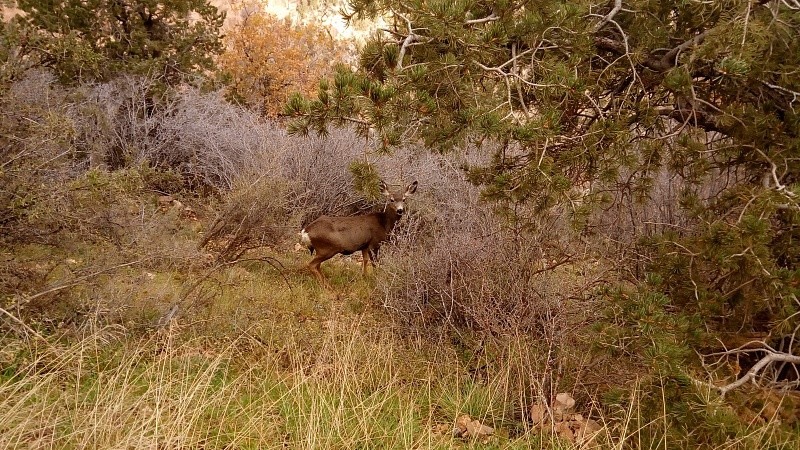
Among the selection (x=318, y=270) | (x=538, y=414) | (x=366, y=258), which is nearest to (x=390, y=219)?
(x=366, y=258)

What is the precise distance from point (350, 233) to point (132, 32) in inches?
297

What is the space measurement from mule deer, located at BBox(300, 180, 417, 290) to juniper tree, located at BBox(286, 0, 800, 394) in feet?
13.6

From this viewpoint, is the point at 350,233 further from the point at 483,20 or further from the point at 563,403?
the point at 483,20

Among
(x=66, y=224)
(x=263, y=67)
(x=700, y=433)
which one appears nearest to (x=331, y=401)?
(x=700, y=433)

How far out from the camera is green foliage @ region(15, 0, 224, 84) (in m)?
11.9

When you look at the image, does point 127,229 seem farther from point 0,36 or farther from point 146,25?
point 146,25

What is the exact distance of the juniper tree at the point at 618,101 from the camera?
122 inches

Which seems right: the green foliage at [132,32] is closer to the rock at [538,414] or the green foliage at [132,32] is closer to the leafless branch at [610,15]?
the leafless branch at [610,15]

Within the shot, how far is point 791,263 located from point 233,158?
9.44 meters

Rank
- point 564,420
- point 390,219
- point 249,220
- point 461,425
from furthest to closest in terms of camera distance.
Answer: point 390,219
point 249,220
point 564,420
point 461,425

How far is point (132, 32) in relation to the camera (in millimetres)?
12461

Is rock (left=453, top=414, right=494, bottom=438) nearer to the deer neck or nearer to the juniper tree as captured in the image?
the juniper tree

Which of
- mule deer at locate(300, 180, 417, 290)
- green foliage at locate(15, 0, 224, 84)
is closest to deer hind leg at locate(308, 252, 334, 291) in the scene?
mule deer at locate(300, 180, 417, 290)

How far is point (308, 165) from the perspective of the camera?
33.9 ft
